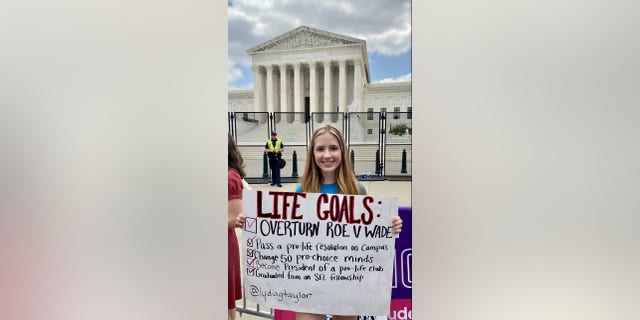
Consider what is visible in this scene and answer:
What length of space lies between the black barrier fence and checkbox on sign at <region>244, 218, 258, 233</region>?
0.18 meters

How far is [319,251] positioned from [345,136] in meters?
0.52

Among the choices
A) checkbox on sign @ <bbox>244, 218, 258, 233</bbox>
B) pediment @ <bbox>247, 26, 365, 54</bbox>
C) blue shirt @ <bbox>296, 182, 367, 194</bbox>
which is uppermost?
pediment @ <bbox>247, 26, 365, 54</bbox>

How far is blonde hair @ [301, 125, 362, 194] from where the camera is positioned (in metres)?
1.36

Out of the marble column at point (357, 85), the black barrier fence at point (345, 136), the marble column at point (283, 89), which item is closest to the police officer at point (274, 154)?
the black barrier fence at point (345, 136)

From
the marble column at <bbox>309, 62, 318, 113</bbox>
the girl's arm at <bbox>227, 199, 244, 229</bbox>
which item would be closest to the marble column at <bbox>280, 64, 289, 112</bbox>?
the marble column at <bbox>309, 62, 318, 113</bbox>

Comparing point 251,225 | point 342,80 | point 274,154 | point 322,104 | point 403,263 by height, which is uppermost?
point 342,80

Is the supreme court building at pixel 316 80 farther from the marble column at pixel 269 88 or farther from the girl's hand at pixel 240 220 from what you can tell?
the girl's hand at pixel 240 220

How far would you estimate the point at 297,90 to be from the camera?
147cm

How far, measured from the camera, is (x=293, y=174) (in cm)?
140

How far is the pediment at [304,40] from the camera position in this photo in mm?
1356

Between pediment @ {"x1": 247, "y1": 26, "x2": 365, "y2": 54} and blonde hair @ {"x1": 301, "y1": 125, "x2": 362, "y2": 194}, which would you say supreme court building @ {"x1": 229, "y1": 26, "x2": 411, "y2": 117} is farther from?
blonde hair @ {"x1": 301, "y1": 125, "x2": 362, "y2": 194}

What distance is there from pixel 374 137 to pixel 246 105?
0.59m

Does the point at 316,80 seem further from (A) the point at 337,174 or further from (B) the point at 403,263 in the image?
(B) the point at 403,263

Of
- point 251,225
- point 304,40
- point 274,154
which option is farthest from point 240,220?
point 304,40
